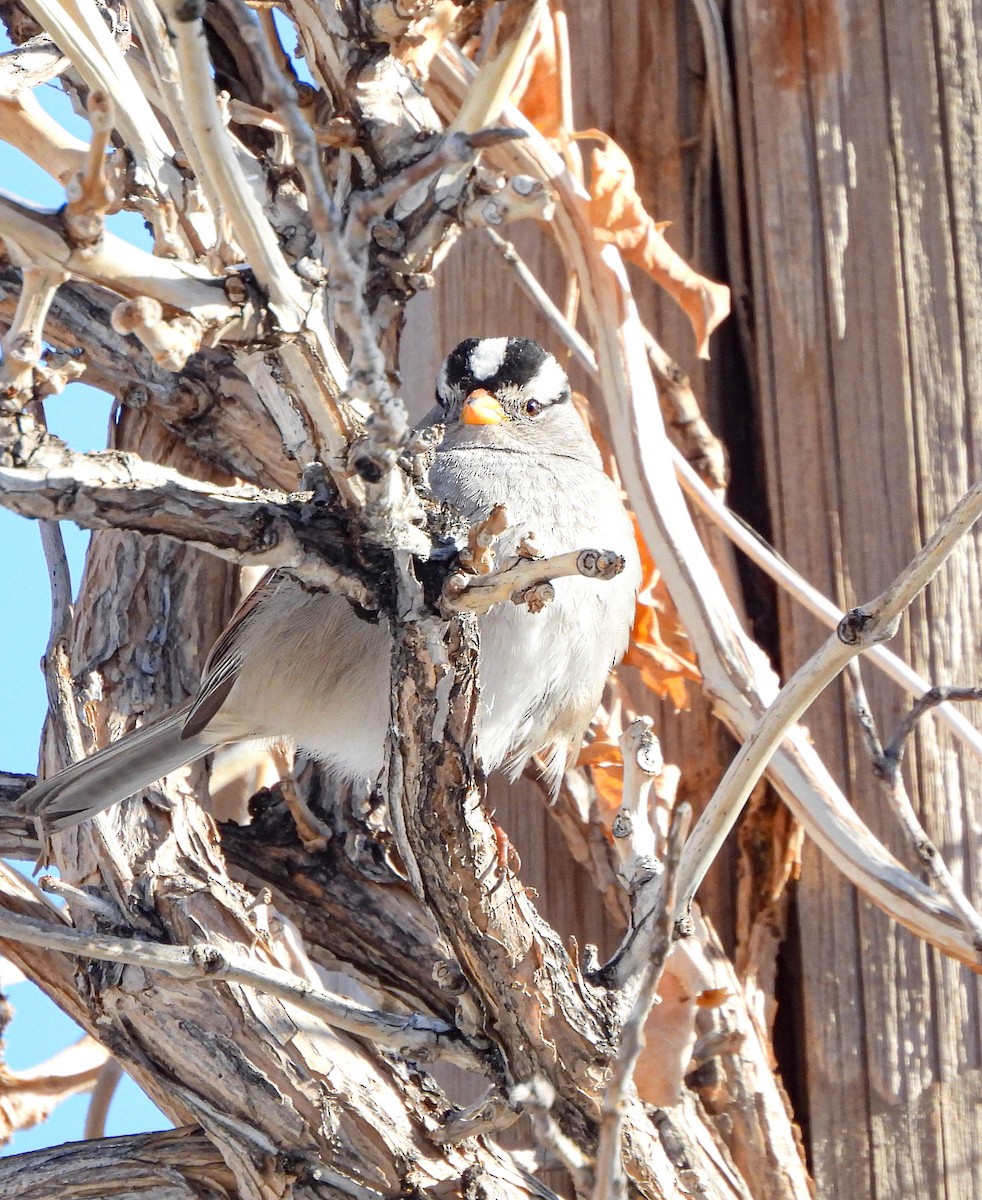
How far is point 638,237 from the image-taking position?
2.66 metres

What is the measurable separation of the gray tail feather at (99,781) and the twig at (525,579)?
1117mm

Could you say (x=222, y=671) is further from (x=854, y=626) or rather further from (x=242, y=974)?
(x=854, y=626)

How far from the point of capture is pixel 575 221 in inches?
105

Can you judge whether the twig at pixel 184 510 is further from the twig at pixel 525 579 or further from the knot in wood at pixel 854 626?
the knot in wood at pixel 854 626

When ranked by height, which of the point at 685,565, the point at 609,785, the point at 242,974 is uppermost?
the point at 685,565

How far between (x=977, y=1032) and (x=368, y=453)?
1791 mm

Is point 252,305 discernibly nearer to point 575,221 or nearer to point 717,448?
point 575,221

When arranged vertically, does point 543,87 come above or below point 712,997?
above

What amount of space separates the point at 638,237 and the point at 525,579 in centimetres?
152

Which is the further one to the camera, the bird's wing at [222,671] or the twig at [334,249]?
the bird's wing at [222,671]

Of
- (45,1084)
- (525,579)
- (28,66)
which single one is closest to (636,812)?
(525,579)

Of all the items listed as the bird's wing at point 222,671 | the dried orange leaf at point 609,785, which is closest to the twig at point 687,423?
the dried orange leaf at point 609,785

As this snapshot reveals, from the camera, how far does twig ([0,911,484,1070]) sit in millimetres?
1472

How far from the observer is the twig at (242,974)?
147 cm
